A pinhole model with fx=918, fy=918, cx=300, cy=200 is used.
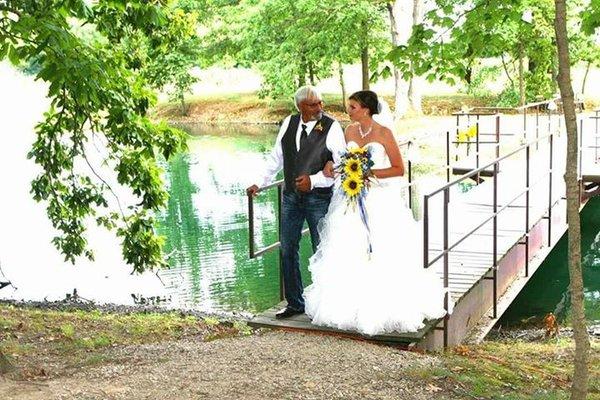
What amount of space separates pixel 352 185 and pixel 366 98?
683mm

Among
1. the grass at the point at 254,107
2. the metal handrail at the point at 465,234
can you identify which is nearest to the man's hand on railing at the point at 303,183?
the metal handrail at the point at 465,234

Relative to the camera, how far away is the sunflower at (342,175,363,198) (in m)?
7.13

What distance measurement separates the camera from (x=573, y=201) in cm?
523

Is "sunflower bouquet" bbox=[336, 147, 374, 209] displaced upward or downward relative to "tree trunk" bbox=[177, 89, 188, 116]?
upward

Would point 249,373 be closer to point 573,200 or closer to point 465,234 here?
point 573,200

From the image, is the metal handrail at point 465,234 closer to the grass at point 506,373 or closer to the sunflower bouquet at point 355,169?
the sunflower bouquet at point 355,169

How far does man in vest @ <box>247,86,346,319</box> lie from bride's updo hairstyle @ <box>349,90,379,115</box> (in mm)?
249

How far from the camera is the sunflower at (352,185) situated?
7.13 meters

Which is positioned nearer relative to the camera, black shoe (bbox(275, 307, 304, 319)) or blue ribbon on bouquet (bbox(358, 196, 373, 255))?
blue ribbon on bouquet (bbox(358, 196, 373, 255))

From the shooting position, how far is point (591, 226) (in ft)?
61.5

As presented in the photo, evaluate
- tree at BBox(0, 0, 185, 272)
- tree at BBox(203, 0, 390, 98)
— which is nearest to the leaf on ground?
tree at BBox(0, 0, 185, 272)

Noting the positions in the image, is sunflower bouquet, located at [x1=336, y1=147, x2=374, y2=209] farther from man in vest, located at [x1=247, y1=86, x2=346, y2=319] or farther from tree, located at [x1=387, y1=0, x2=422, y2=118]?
tree, located at [x1=387, y1=0, x2=422, y2=118]

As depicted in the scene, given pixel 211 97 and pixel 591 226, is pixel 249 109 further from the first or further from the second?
pixel 591 226

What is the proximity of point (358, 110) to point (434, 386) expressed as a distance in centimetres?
222
